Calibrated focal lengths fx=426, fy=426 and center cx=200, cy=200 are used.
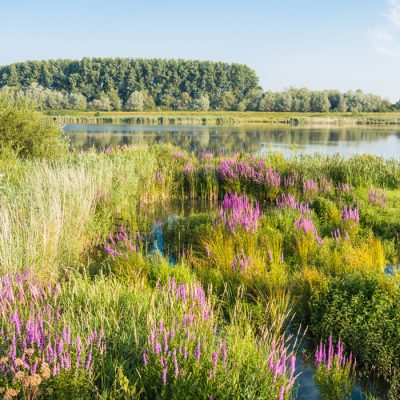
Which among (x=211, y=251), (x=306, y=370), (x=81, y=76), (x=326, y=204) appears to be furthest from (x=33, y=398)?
(x=81, y=76)

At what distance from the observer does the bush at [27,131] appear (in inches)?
516

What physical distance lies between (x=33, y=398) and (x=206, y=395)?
1244 millimetres

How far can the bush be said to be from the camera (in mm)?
13109

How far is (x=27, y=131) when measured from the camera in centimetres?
1347

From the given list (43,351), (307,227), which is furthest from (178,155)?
(43,351)

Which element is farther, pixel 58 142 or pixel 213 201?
pixel 58 142

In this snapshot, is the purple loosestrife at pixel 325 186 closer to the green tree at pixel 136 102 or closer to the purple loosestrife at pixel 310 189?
the purple loosestrife at pixel 310 189

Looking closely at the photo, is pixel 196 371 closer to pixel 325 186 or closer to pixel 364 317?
pixel 364 317

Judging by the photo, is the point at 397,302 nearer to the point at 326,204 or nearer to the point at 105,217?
the point at 326,204

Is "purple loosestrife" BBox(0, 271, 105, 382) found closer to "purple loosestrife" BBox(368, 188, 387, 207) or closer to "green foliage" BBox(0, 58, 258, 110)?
"purple loosestrife" BBox(368, 188, 387, 207)

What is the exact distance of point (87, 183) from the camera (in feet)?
29.1

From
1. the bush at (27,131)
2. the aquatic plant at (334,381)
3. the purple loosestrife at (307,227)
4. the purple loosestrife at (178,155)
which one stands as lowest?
the aquatic plant at (334,381)

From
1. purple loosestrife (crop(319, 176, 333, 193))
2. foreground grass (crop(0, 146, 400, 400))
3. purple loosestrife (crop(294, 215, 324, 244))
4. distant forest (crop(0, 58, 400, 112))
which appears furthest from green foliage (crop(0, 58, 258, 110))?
purple loosestrife (crop(294, 215, 324, 244))

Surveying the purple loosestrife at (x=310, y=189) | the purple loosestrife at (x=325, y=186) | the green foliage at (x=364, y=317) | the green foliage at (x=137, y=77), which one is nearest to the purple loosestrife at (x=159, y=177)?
the purple loosestrife at (x=310, y=189)
